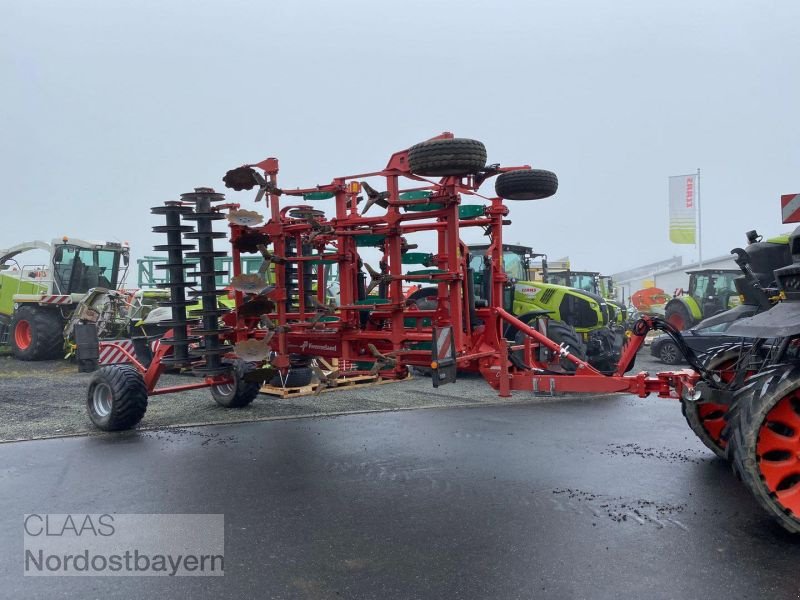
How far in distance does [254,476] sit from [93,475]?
1.46m

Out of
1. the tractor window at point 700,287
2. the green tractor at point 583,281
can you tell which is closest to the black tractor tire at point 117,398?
the green tractor at point 583,281

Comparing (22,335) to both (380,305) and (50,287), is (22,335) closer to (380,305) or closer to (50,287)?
(50,287)

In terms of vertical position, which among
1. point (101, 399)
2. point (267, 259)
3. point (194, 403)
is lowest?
point (194, 403)

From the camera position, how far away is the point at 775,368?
4176 millimetres

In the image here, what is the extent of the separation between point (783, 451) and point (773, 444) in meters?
0.09

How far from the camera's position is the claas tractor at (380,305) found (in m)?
5.48

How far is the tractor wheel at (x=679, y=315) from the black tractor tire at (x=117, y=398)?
16.2 m

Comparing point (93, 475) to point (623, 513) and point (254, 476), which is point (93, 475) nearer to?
point (254, 476)

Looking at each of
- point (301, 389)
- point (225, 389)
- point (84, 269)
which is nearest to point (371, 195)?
point (225, 389)

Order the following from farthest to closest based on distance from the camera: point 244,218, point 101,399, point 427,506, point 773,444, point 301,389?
point 301,389
point 101,399
point 244,218
point 427,506
point 773,444

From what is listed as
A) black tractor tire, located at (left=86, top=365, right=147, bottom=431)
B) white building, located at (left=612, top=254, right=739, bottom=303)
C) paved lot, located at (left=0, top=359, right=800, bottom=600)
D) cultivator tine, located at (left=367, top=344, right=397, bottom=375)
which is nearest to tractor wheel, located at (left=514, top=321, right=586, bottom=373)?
paved lot, located at (left=0, top=359, right=800, bottom=600)

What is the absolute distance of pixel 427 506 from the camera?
4773mm

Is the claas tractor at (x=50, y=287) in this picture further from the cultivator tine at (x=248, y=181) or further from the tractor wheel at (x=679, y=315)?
the tractor wheel at (x=679, y=315)

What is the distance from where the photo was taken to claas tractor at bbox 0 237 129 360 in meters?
15.3
